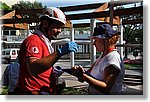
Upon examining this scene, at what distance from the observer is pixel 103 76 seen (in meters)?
1.51

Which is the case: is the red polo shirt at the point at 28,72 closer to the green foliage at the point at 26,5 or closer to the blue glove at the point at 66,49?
the blue glove at the point at 66,49

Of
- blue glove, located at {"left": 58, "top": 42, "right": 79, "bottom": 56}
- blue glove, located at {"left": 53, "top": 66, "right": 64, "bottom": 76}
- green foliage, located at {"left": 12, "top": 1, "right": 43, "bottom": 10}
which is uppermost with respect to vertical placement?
green foliage, located at {"left": 12, "top": 1, "right": 43, "bottom": 10}

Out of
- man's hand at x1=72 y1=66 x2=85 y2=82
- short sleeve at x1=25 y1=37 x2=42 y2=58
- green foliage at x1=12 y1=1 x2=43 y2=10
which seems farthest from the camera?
green foliage at x1=12 y1=1 x2=43 y2=10

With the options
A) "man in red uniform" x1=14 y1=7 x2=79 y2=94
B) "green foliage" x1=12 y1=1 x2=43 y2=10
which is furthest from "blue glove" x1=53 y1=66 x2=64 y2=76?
"green foliage" x1=12 y1=1 x2=43 y2=10

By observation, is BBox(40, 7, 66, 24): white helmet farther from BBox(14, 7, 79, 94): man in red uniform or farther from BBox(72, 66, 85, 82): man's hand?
BBox(72, 66, 85, 82): man's hand

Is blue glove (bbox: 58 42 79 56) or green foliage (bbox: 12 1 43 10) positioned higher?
green foliage (bbox: 12 1 43 10)

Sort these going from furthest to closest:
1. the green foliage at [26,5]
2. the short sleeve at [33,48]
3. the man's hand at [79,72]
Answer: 1. the green foliage at [26,5]
2. the man's hand at [79,72]
3. the short sleeve at [33,48]

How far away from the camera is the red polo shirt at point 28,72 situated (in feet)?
4.63

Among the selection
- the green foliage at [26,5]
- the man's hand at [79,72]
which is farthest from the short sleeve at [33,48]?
the green foliage at [26,5]

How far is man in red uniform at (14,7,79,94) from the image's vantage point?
4.61ft

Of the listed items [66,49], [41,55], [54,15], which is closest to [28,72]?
[41,55]

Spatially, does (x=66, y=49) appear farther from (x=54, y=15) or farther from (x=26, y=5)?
(x=26, y=5)

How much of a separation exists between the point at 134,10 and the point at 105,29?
0.73 m

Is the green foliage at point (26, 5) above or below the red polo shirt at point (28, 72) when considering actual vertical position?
above
